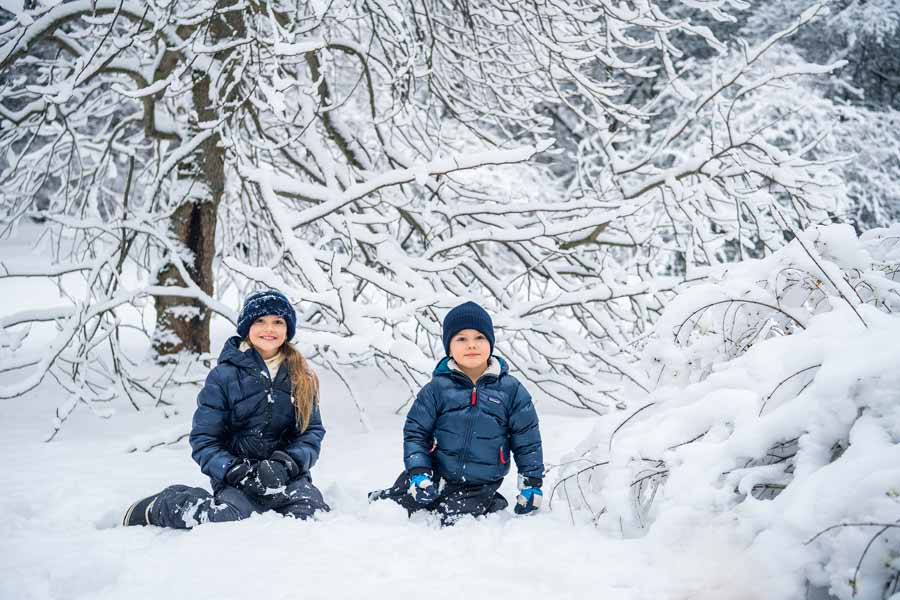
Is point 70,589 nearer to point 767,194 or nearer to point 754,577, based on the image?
point 754,577

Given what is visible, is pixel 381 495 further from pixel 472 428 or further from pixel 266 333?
pixel 266 333

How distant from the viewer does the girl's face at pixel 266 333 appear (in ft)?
8.79

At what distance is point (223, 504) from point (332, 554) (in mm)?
668

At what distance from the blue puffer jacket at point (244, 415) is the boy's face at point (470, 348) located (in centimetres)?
71

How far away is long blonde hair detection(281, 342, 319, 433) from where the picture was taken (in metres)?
2.69

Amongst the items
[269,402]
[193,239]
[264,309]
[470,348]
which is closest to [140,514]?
[269,402]


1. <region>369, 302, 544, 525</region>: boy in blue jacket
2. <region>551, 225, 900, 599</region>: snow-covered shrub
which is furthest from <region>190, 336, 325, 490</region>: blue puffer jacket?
<region>551, 225, 900, 599</region>: snow-covered shrub

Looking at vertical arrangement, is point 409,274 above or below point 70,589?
above

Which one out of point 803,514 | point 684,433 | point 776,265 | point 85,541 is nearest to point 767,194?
point 776,265

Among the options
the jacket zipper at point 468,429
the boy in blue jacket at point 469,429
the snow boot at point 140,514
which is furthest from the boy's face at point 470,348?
the snow boot at point 140,514

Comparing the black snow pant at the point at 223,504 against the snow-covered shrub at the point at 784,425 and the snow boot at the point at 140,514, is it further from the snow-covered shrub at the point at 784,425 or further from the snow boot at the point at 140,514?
the snow-covered shrub at the point at 784,425

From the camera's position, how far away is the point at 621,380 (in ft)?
17.3

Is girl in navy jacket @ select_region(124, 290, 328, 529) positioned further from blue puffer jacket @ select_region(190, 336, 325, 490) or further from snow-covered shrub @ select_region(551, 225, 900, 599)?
snow-covered shrub @ select_region(551, 225, 900, 599)

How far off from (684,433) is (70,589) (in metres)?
1.81
